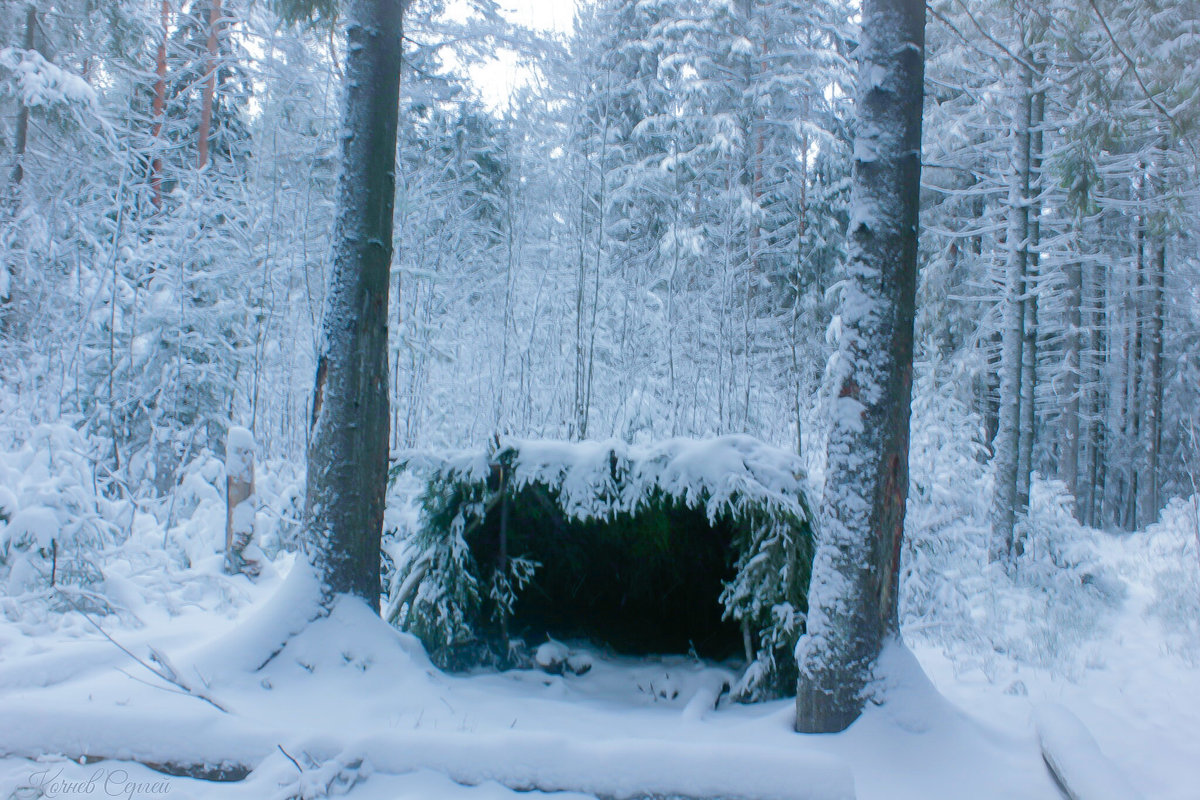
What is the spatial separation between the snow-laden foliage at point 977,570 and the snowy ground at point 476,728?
1.38 m

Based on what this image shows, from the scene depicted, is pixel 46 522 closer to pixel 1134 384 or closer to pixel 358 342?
pixel 358 342

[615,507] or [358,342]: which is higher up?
[358,342]

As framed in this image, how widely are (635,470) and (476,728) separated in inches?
74.6

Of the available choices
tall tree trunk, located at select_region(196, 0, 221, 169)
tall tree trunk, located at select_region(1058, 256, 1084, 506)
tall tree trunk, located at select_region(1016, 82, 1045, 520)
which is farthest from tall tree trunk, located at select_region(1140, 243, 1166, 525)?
tall tree trunk, located at select_region(196, 0, 221, 169)

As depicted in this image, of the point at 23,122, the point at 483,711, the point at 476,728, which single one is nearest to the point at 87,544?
the point at 483,711

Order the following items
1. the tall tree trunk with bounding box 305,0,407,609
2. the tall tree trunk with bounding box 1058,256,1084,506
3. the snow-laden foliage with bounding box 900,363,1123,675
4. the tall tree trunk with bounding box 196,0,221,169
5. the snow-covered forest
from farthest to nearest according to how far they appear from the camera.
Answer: the tall tree trunk with bounding box 1058,256,1084,506 → the tall tree trunk with bounding box 196,0,221,169 → the snow-laden foliage with bounding box 900,363,1123,675 → the tall tree trunk with bounding box 305,0,407,609 → the snow-covered forest

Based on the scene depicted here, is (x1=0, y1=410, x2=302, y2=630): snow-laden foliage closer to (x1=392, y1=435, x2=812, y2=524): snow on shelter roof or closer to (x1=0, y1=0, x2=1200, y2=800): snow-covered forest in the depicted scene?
(x1=0, y1=0, x2=1200, y2=800): snow-covered forest

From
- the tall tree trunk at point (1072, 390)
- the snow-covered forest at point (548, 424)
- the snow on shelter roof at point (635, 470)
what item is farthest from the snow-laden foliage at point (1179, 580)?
the snow on shelter roof at point (635, 470)

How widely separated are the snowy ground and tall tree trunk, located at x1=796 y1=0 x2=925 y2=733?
0.25 m

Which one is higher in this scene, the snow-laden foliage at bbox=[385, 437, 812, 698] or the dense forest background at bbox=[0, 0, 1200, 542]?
the dense forest background at bbox=[0, 0, 1200, 542]

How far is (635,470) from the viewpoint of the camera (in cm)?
452

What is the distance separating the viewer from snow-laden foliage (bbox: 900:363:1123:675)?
644cm

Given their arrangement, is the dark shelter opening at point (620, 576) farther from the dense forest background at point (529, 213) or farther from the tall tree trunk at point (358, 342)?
the dense forest background at point (529, 213)

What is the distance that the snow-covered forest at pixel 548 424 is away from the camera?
10.7ft
